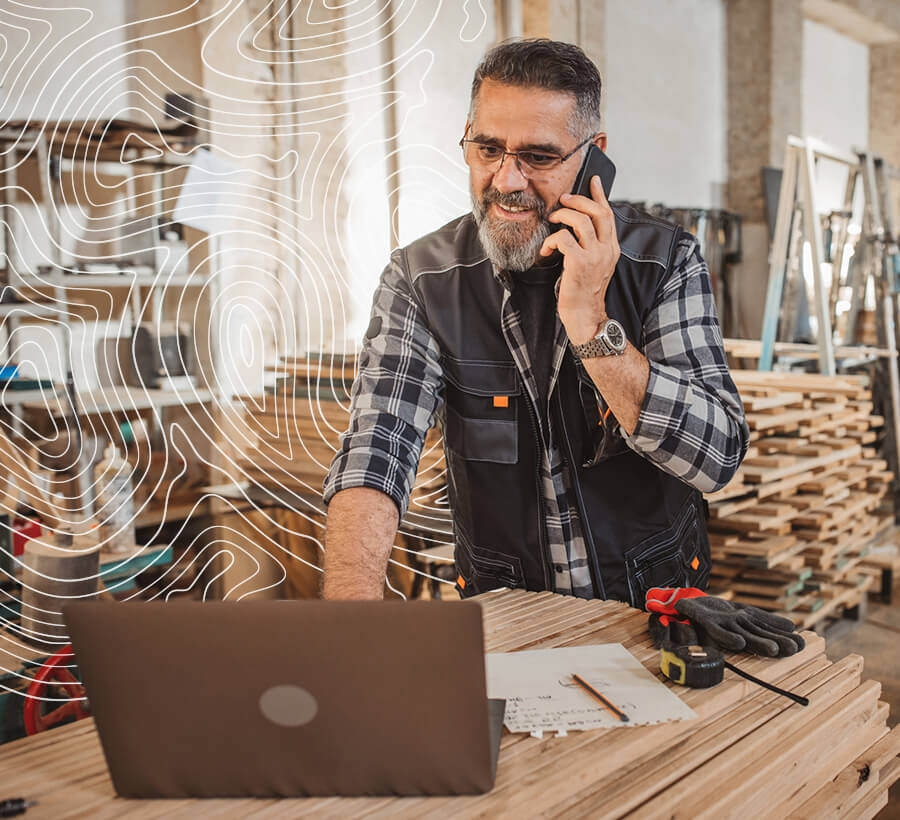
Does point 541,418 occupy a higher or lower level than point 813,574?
higher

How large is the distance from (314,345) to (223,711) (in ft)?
5.97

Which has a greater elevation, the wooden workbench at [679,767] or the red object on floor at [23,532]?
the red object on floor at [23,532]

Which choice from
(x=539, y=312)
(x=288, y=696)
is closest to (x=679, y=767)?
(x=288, y=696)

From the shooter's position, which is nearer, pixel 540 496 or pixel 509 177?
pixel 509 177

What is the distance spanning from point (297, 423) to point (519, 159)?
1196mm

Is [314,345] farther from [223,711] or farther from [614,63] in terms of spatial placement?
[614,63]

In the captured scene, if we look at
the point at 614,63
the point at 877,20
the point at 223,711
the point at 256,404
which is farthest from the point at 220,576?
the point at 877,20

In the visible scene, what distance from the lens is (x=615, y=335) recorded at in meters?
1.66

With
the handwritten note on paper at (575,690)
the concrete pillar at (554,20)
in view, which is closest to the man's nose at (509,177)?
the handwritten note on paper at (575,690)

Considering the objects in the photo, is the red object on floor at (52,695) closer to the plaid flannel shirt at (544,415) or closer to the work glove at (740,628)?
the plaid flannel shirt at (544,415)

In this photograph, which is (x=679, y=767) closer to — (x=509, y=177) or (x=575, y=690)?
(x=575, y=690)

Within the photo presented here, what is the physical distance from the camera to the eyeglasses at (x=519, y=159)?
1764mm

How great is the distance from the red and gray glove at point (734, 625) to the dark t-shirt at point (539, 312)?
2.04 ft

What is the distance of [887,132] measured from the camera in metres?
10.4
